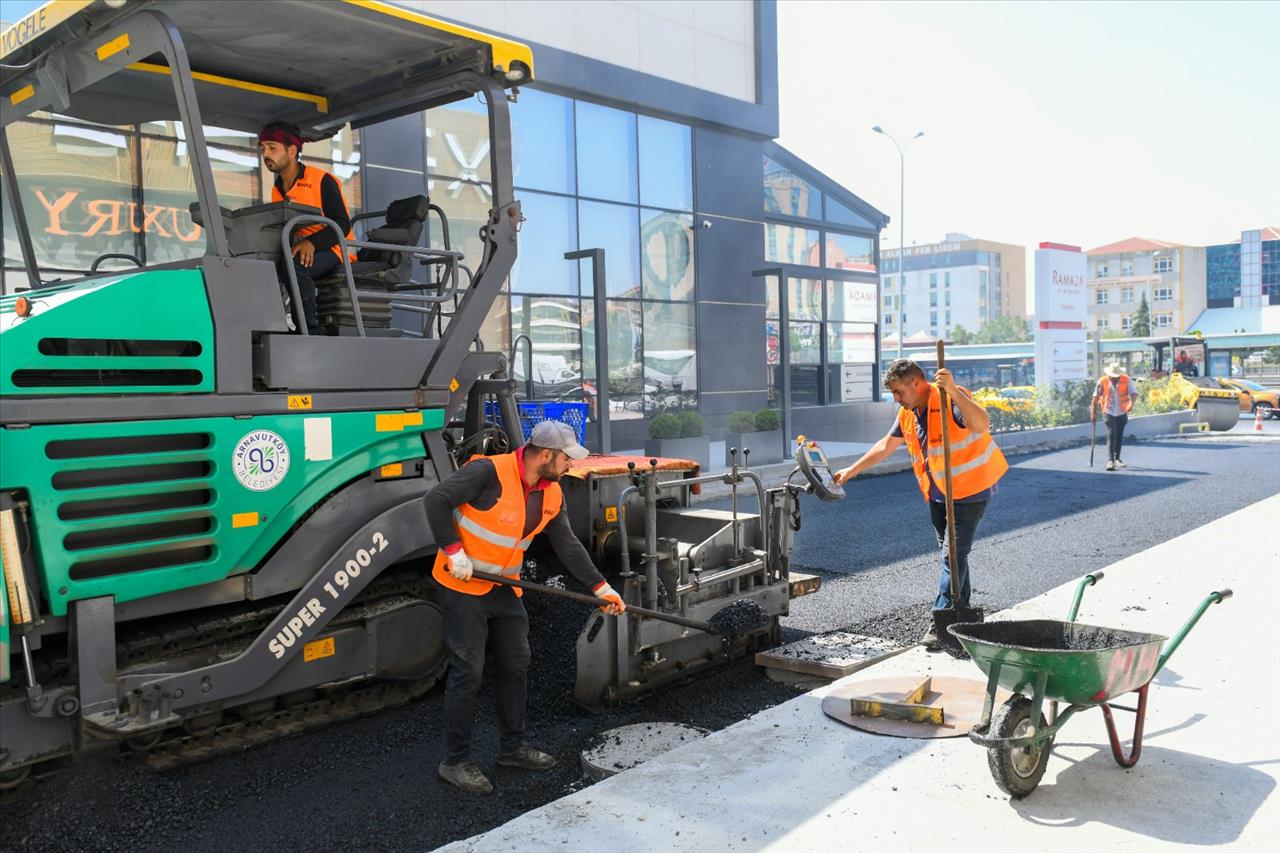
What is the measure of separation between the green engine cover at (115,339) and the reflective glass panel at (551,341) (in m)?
11.8

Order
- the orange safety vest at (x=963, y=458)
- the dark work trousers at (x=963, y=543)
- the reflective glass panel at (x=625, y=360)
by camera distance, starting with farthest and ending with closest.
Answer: the reflective glass panel at (x=625, y=360) < the dark work trousers at (x=963, y=543) < the orange safety vest at (x=963, y=458)

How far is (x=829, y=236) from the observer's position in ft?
→ 77.7

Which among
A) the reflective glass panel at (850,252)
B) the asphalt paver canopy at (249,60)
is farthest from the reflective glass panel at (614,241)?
the asphalt paver canopy at (249,60)

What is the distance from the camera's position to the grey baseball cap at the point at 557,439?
13.8 ft

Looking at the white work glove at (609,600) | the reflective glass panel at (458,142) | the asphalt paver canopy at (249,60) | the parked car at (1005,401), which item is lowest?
the white work glove at (609,600)

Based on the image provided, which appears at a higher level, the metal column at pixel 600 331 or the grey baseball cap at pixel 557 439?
the metal column at pixel 600 331

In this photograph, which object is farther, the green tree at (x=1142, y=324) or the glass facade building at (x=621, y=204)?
the green tree at (x=1142, y=324)

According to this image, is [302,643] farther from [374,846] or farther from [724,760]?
[724,760]

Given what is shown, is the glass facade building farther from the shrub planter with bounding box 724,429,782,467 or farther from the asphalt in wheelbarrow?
the asphalt in wheelbarrow

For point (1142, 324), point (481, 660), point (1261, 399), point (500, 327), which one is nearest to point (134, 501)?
point (481, 660)

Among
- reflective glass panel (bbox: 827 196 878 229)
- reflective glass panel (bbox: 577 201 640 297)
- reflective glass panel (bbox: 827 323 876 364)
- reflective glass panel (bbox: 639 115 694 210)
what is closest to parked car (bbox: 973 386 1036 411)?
reflective glass panel (bbox: 827 323 876 364)

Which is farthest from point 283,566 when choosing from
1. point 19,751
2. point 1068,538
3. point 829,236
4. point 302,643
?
point 829,236

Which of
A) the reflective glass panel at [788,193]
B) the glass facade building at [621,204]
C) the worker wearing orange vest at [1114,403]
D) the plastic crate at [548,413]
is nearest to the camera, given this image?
the plastic crate at [548,413]

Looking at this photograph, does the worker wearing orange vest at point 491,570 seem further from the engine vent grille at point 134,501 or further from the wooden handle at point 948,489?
the wooden handle at point 948,489
